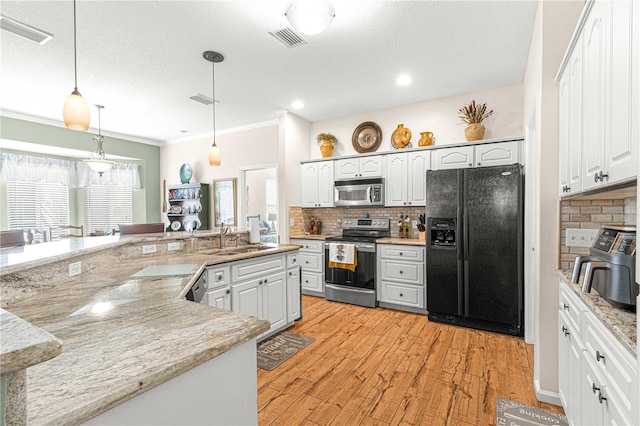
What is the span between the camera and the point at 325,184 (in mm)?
4883

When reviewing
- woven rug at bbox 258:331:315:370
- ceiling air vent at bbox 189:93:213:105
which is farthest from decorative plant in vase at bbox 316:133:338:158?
woven rug at bbox 258:331:315:370

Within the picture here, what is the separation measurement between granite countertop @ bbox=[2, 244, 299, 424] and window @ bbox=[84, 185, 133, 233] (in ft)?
18.5

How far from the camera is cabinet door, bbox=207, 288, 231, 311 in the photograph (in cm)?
254

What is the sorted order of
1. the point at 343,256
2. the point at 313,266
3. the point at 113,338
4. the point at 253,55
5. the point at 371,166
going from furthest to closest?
the point at 313,266
the point at 371,166
the point at 343,256
the point at 253,55
the point at 113,338

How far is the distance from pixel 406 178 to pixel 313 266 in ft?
6.08

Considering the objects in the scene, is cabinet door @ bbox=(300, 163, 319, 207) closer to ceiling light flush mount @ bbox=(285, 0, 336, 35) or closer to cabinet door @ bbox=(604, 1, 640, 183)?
ceiling light flush mount @ bbox=(285, 0, 336, 35)

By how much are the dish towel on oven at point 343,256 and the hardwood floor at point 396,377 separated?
0.89 m

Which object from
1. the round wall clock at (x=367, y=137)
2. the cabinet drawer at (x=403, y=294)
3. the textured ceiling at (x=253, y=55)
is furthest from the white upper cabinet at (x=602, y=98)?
the round wall clock at (x=367, y=137)

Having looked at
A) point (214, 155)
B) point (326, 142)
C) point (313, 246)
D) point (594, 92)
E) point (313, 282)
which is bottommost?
point (313, 282)

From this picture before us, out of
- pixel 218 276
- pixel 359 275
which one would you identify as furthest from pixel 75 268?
pixel 359 275

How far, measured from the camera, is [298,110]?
4820mm

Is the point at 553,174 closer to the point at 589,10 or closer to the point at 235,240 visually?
the point at 589,10

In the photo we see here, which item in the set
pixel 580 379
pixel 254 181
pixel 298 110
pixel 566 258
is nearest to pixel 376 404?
pixel 580 379

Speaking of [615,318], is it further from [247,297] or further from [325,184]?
[325,184]
